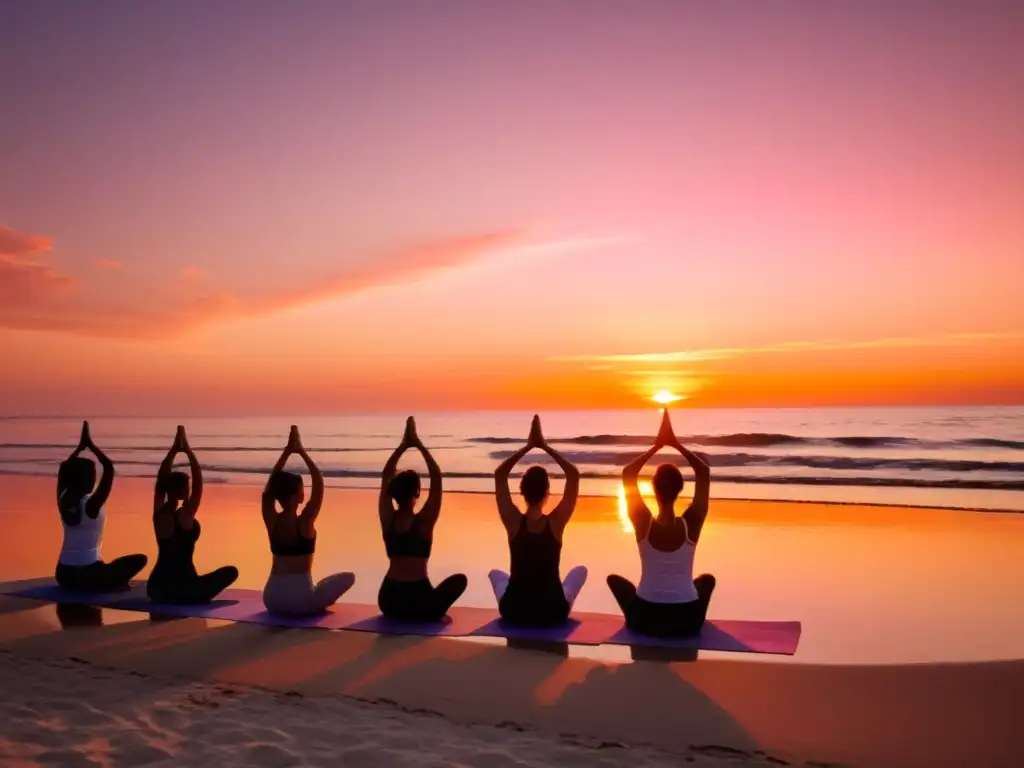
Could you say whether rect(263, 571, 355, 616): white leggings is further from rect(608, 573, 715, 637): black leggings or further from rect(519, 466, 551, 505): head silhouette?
rect(608, 573, 715, 637): black leggings

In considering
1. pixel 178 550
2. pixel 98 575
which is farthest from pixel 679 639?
pixel 98 575

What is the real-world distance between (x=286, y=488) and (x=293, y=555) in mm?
636

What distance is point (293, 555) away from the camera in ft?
23.9

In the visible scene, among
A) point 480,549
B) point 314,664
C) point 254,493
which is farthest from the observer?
point 254,493

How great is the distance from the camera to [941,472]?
20.7 metres

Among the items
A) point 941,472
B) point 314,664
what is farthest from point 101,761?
point 941,472

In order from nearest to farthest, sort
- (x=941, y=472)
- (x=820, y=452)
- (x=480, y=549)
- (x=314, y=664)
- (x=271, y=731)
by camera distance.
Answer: (x=271, y=731) < (x=314, y=664) < (x=480, y=549) < (x=941, y=472) < (x=820, y=452)

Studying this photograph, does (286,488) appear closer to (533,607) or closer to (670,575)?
(533,607)

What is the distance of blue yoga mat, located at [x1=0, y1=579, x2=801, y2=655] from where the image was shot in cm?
638

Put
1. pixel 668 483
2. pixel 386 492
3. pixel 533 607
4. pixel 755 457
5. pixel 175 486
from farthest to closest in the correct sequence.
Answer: pixel 755 457 → pixel 175 486 → pixel 386 492 → pixel 533 607 → pixel 668 483

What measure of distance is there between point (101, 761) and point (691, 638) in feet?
13.5

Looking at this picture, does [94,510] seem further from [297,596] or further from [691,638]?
[691,638]

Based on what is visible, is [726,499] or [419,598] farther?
[726,499]

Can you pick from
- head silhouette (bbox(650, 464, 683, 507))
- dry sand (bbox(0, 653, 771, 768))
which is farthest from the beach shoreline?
dry sand (bbox(0, 653, 771, 768))
